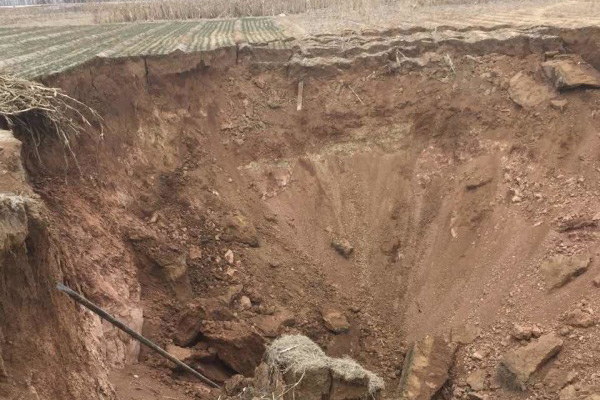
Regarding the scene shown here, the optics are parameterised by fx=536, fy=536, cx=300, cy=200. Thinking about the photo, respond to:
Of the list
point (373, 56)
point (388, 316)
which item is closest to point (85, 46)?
point (373, 56)

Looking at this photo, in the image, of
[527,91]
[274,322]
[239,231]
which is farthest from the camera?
[527,91]

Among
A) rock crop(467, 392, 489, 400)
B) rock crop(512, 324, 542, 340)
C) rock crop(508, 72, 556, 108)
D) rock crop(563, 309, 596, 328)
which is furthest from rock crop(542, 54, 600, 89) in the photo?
rock crop(467, 392, 489, 400)

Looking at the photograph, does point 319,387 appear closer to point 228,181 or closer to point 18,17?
point 228,181

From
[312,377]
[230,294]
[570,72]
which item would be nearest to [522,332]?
[312,377]

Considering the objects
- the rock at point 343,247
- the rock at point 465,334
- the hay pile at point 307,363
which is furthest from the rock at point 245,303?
the rock at point 465,334

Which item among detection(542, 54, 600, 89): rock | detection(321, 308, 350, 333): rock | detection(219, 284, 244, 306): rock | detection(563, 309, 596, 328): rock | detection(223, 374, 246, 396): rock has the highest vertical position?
detection(542, 54, 600, 89): rock

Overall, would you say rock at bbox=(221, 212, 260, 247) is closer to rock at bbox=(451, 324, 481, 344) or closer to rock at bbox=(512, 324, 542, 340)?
rock at bbox=(451, 324, 481, 344)

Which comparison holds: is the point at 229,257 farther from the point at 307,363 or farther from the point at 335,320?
the point at 307,363

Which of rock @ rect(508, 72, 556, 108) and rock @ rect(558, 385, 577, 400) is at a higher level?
rock @ rect(508, 72, 556, 108)

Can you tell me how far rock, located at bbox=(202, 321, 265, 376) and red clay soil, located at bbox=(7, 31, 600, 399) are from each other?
0.16 metres

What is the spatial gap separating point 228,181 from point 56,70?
300cm

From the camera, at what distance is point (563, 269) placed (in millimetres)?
6922

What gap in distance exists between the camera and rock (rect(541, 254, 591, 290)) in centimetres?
682

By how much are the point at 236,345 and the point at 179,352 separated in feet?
2.38
